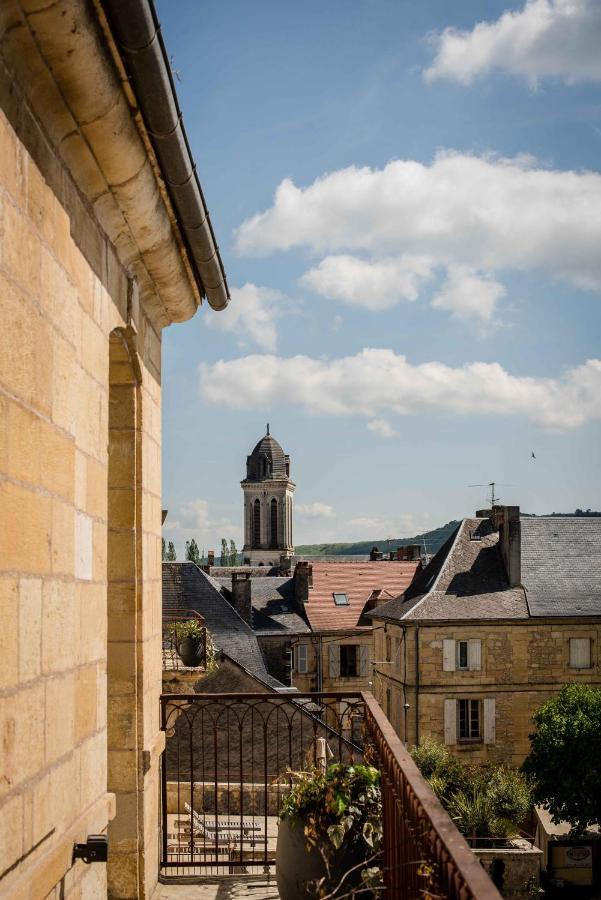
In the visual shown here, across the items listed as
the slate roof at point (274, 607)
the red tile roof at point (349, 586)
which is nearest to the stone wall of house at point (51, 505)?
the slate roof at point (274, 607)

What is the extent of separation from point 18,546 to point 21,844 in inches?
31.2

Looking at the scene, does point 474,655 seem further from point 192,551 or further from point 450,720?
point 192,551

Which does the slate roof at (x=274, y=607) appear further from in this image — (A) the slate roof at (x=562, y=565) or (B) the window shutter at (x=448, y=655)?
(B) the window shutter at (x=448, y=655)

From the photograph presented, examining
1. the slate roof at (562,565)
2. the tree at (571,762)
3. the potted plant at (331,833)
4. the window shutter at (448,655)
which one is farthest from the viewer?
the slate roof at (562,565)

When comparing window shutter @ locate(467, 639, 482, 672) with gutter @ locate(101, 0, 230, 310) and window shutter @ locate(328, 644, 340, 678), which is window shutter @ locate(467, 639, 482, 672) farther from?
gutter @ locate(101, 0, 230, 310)

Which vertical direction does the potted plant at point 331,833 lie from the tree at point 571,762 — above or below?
above

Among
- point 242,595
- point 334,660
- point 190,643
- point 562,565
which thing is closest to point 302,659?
point 334,660

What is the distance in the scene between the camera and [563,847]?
2364cm

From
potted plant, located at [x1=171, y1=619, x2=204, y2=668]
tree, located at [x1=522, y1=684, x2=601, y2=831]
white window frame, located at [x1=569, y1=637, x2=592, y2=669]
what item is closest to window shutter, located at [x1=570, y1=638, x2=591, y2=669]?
white window frame, located at [x1=569, y1=637, x2=592, y2=669]

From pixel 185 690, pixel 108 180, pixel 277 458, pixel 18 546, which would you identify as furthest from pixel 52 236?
pixel 277 458

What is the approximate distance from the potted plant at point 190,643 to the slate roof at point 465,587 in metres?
19.8

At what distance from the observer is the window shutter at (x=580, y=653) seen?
1153 inches

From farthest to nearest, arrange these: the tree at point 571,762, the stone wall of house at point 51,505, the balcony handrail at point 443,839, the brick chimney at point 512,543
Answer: the brick chimney at point 512,543, the tree at point 571,762, the stone wall of house at point 51,505, the balcony handrail at point 443,839

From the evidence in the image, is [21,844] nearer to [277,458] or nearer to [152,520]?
[152,520]
